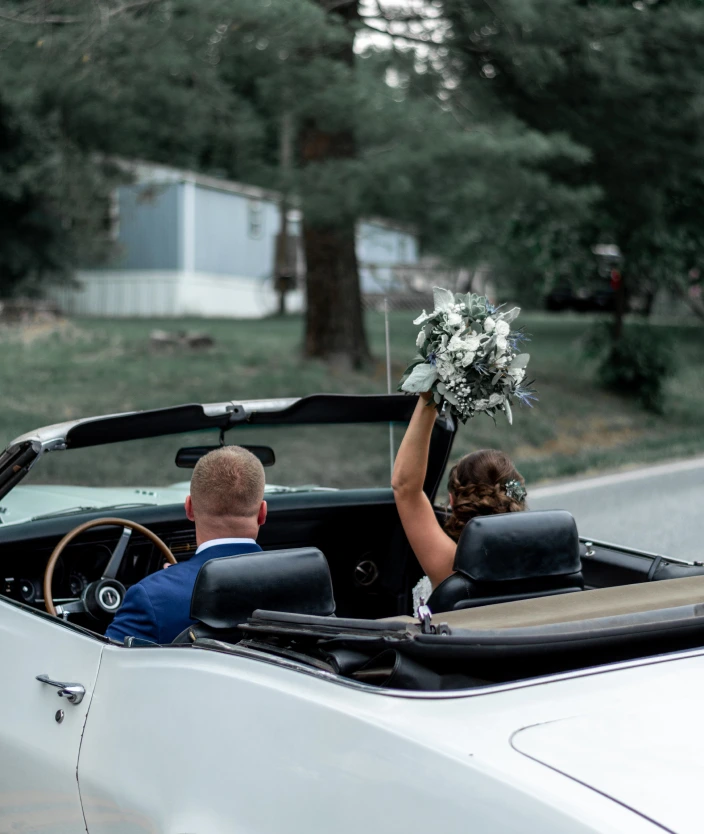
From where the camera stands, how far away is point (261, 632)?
2404 millimetres

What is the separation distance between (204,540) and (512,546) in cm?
86

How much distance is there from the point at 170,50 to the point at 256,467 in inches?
408

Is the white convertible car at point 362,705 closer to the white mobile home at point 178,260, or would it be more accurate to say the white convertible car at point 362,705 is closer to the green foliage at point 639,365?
the green foliage at point 639,365

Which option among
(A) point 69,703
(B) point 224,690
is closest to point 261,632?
(B) point 224,690

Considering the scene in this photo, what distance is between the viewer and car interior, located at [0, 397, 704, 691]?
7.66ft

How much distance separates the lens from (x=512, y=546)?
10.1 feet

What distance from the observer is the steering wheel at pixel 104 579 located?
11.9 feet

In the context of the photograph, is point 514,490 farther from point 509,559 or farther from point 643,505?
point 643,505

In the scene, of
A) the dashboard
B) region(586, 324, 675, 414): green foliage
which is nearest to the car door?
the dashboard

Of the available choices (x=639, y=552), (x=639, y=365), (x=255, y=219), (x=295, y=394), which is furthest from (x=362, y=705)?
(x=255, y=219)

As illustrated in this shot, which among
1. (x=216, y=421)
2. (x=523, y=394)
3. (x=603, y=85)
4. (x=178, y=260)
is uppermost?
(x=603, y=85)

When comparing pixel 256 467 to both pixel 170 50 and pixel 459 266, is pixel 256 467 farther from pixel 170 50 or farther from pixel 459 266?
pixel 459 266

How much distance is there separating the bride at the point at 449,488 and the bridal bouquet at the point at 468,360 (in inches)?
3.1

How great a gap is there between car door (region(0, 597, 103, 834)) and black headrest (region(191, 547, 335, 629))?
40cm
